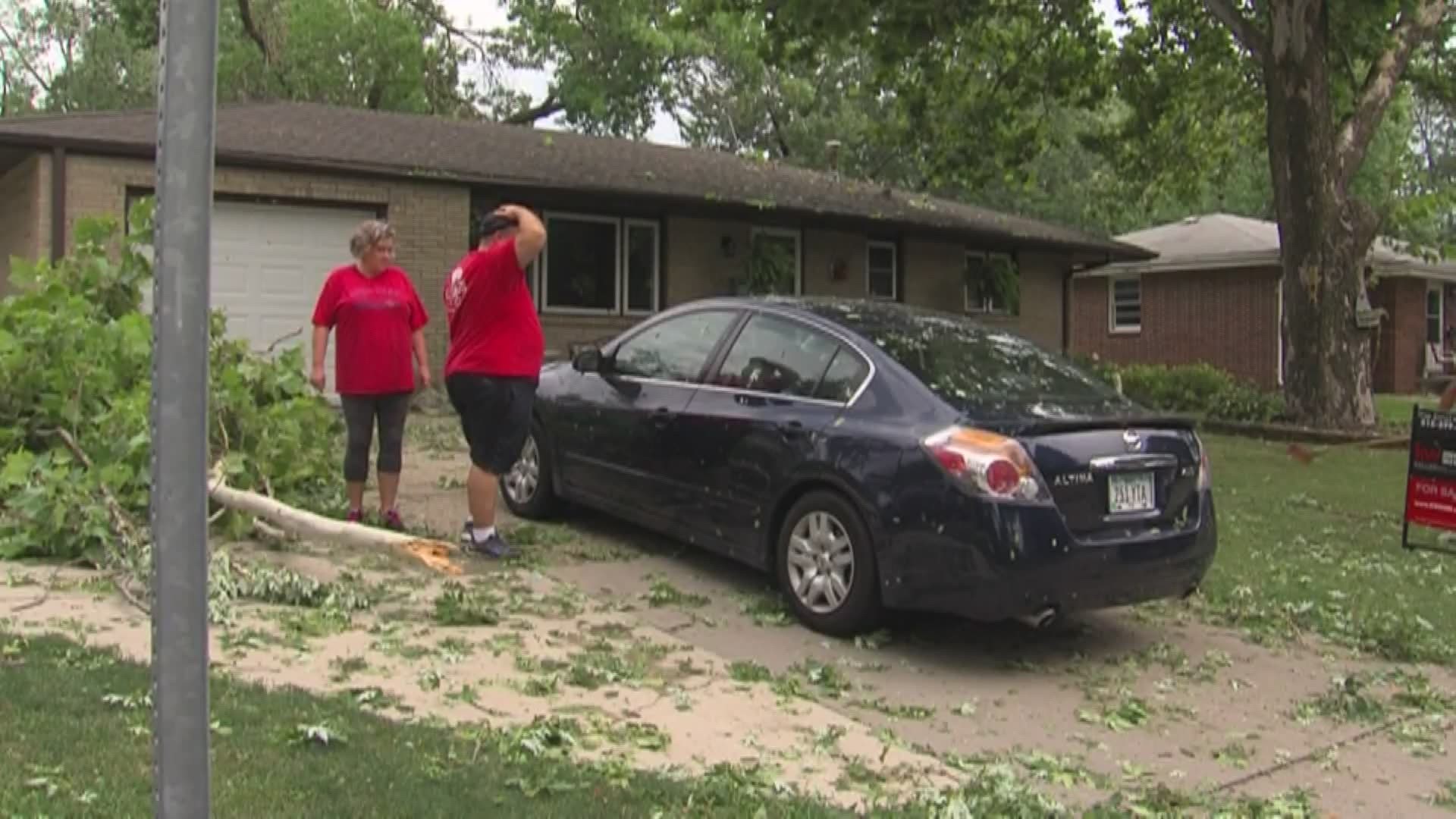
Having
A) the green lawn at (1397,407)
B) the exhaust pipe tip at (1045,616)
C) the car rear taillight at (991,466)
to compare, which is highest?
the car rear taillight at (991,466)

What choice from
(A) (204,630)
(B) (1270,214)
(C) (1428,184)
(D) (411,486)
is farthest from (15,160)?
(C) (1428,184)

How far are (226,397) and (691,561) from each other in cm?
294

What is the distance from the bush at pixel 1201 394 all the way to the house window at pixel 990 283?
1842 mm

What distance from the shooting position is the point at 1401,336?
2780 cm

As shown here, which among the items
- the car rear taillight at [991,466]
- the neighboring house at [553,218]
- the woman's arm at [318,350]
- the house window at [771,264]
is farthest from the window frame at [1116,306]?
the car rear taillight at [991,466]

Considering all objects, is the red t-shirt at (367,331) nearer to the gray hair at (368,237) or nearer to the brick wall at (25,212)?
the gray hair at (368,237)

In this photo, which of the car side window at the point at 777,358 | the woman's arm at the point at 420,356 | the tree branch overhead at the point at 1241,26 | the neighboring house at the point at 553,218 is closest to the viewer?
the car side window at the point at 777,358

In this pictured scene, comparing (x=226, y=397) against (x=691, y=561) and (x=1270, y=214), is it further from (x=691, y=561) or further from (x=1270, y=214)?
(x=1270, y=214)

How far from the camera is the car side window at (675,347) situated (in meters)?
6.90

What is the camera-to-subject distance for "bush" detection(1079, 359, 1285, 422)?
18.8 metres

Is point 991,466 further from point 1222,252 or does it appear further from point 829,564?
point 1222,252

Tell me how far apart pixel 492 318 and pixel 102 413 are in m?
2.41

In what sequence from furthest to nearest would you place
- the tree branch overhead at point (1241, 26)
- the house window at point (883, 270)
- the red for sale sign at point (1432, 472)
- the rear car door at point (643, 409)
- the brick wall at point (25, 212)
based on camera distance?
the house window at point (883, 270)
the tree branch overhead at point (1241, 26)
the brick wall at point (25, 212)
the red for sale sign at point (1432, 472)
the rear car door at point (643, 409)

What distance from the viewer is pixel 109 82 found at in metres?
38.8
